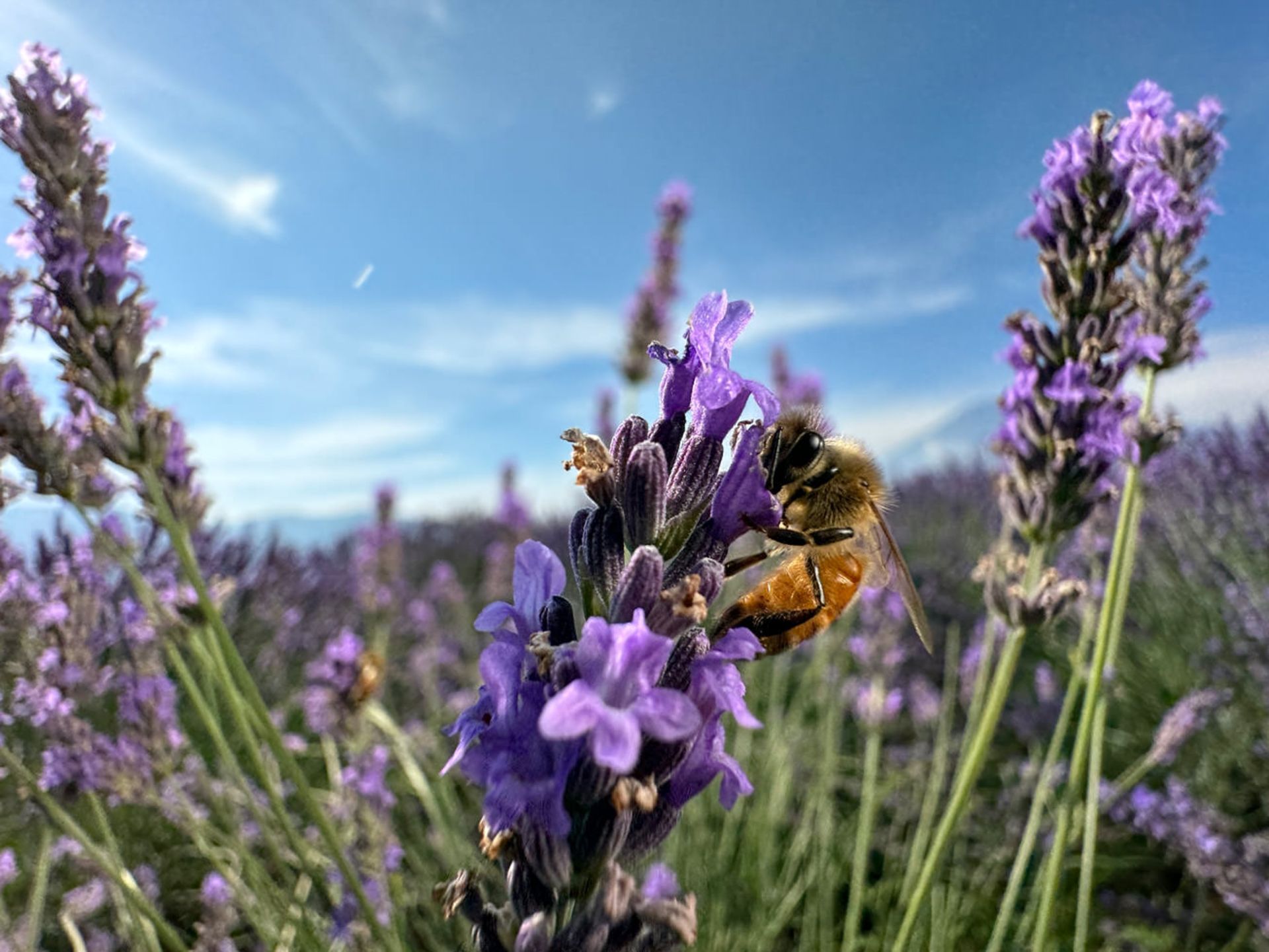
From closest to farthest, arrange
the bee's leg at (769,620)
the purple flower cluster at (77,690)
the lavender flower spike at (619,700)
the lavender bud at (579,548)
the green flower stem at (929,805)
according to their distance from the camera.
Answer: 1. the lavender flower spike at (619,700)
2. the lavender bud at (579,548)
3. the bee's leg at (769,620)
4. the purple flower cluster at (77,690)
5. the green flower stem at (929,805)

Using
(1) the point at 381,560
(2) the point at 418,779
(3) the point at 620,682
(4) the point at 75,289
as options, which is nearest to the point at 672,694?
(3) the point at 620,682

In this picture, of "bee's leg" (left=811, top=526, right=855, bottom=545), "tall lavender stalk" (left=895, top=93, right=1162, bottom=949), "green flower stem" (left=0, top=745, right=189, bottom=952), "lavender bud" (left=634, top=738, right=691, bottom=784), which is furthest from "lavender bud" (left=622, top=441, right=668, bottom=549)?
"green flower stem" (left=0, top=745, right=189, bottom=952)

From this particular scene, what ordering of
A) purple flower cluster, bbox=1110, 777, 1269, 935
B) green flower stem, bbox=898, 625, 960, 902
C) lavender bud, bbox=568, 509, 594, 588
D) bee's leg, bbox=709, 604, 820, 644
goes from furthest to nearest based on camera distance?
1. purple flower cluster, bbox=1110, 777, 1269, 935
2. green flower stem, bbox=898, 625, 960, 902
3. bee's leg, bbox=709, 604, 820, 644
4. lavender bud, bbox=568, 509, 594, 588

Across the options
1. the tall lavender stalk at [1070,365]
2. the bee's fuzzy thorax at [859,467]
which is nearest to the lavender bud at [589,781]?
the bee's fuzzy thorax at [859,467]

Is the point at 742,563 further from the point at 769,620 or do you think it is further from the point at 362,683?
the point at 362,683

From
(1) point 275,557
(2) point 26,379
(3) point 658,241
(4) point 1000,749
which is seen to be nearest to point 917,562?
(4) point 1000,749

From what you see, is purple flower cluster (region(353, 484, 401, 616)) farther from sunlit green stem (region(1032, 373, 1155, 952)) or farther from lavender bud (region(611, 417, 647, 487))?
lavender bud (region(611, 417, 647, 487))

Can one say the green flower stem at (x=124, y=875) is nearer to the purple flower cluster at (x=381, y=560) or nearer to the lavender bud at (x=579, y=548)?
the lavender bud at (x=579, y=548)

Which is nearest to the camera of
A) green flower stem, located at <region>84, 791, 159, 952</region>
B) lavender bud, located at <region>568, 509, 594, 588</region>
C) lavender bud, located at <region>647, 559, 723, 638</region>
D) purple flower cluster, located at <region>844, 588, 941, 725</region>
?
lavender bud, located at <region>647, 559, 723, 638</region>
